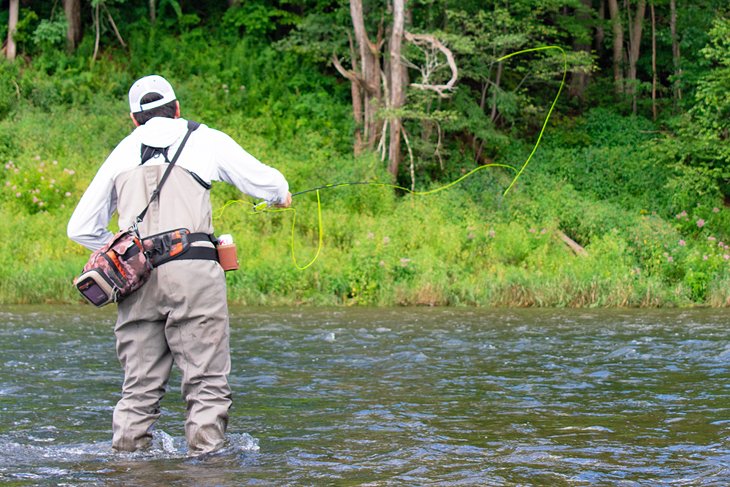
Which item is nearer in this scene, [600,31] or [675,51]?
[675,51]

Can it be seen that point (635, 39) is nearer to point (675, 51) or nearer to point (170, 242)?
point (675, 51)

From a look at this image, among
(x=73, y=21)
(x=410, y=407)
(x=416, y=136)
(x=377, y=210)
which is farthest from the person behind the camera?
(x=73, y=21)

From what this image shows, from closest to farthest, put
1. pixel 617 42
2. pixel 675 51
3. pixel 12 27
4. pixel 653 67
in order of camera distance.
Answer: pixel 12 27 < pixel 675 51 < pixel 653 67 < pixel 617 42

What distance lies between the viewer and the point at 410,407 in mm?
6672

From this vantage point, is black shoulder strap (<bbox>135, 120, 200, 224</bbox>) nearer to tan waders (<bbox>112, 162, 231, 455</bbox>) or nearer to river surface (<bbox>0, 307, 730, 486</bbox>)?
tan waders (<bbox>112, 162, 231, 455</bbox>)

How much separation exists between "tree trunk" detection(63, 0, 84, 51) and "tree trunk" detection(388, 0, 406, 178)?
7613 mm

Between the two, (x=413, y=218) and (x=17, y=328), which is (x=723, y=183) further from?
(x=17, y=328)

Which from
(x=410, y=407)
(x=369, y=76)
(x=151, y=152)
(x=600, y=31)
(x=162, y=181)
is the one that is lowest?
(x=410, y=407)

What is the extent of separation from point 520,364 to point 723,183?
12.1 m

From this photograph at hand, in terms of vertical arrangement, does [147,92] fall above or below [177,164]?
above

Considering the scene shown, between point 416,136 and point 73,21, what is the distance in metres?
8.41

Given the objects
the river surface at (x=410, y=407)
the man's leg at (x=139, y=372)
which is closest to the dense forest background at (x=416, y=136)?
the river surface at (x=410, y=407)

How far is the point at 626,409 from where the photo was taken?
21.4 feet

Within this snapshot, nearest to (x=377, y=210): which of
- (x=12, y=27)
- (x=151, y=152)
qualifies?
(x=12, y=27)
